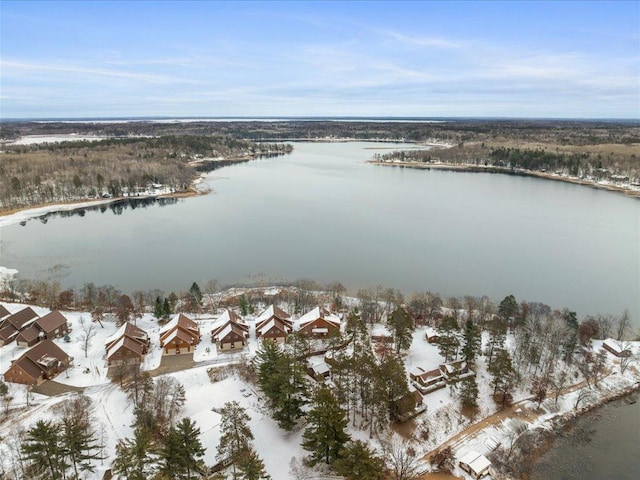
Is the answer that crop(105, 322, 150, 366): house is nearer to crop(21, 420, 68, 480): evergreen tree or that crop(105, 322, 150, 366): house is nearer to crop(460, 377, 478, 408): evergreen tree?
crop(21, 420, 68, 480): evergreen tree

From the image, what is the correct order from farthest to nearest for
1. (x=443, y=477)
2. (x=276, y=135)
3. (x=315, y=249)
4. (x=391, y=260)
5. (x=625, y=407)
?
(x=276, y=135) → (x=315, y=249) → (x=391, y=260) → (x=625, y=407) → (x=443, y=477)

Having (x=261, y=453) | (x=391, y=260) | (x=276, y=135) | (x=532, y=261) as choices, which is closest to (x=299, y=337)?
(x=261, y=453)

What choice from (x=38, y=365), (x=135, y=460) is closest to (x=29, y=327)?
(x=38, y=365)

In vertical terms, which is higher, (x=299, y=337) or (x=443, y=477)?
(x=299, y=337)

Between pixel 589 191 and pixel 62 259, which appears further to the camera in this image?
pixel 589 191

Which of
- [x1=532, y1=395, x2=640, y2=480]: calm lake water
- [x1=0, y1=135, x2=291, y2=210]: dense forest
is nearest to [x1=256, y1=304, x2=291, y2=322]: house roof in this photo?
[x1=532, y1=395, x2=640, y2=480]: calm lake water

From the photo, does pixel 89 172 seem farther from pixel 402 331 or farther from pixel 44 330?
pixel 402 331

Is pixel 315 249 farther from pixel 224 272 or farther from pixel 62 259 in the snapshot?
pixel 62 259
